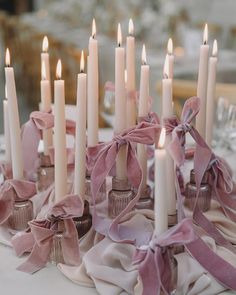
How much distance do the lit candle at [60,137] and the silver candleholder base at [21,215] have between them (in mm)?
111

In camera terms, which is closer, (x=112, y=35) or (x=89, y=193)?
(x=89, y=193)

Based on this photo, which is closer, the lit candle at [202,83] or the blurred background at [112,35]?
the lit candle at [202,83]

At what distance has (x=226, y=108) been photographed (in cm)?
164

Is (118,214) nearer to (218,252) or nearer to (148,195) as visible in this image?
(148,195)

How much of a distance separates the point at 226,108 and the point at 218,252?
2.60ft

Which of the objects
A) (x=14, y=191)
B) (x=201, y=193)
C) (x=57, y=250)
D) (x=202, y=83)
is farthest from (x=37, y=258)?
(x=202, y=83)

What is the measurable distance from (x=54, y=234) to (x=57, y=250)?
32 millimetres

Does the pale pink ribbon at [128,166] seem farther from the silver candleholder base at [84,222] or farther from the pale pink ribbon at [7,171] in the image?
the pale pink ribbon at [7,171]

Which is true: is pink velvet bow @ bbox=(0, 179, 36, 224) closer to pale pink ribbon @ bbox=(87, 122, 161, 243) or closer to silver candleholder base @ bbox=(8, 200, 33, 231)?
silver candleholder base @ bbox=(8, 200, 33, 231)

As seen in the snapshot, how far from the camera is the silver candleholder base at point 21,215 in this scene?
100cm

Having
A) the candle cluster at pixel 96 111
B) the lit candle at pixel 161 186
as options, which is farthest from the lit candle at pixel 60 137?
the lit candle at pixel 161 186

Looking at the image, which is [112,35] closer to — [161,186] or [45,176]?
[45,176]

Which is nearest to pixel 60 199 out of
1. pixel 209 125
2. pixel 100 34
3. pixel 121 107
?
pixel 121 107

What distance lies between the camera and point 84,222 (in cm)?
96
